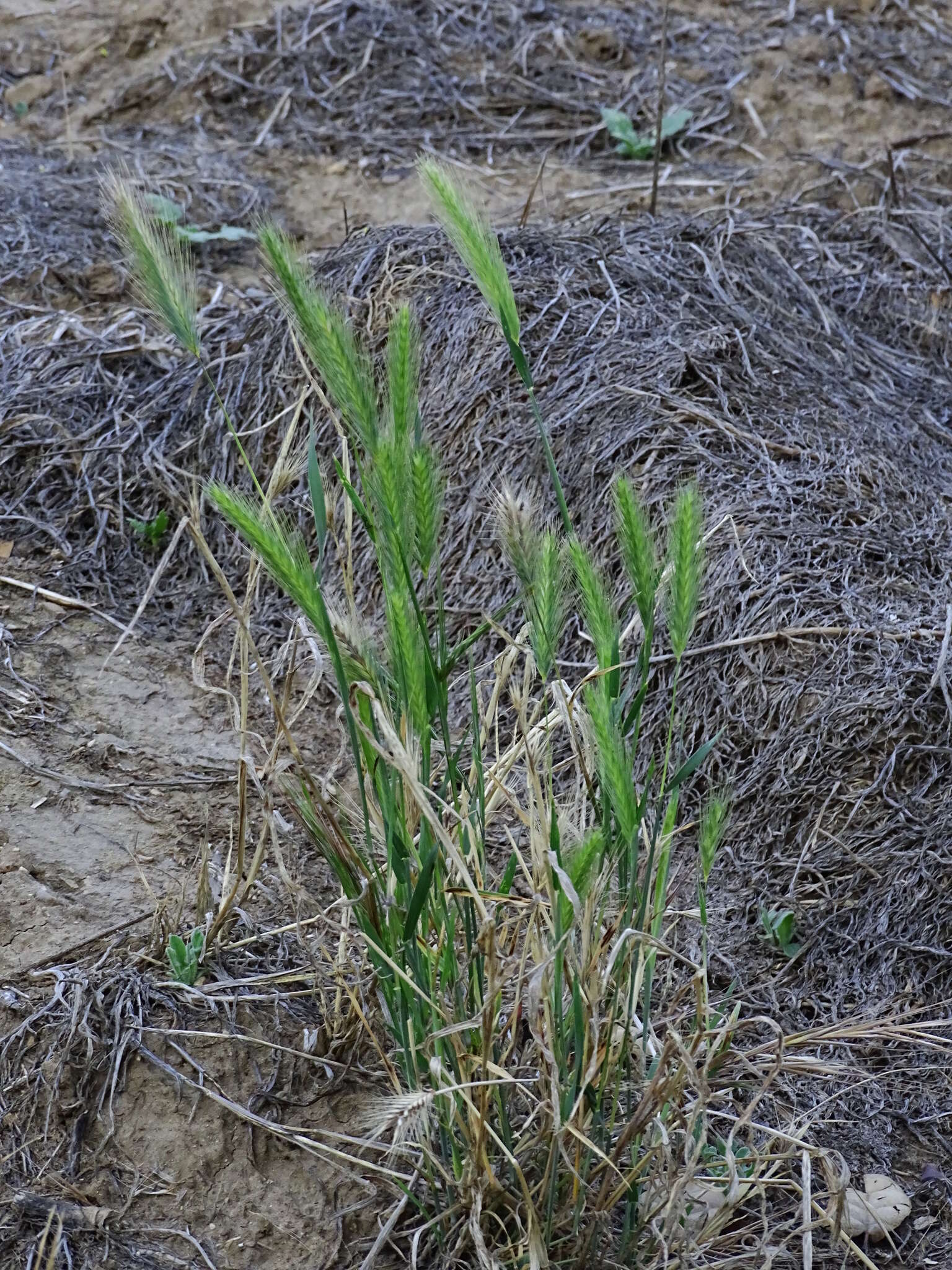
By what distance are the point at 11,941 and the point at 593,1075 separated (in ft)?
3.39

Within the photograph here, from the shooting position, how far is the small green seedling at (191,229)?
4086 millimetres

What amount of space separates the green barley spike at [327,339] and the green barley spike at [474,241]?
0.52 feet

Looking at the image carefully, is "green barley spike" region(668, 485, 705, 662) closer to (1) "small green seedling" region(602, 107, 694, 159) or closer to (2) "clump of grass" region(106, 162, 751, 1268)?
(2) "clump of grass" region(106, 162, 751, 1268)

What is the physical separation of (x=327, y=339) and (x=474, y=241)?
0.22 m

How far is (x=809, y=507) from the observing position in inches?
109

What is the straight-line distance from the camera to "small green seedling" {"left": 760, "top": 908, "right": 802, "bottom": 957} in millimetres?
2236

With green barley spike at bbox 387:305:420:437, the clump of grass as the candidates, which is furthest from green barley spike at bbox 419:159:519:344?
green barley spike at bbox 387:305:420:437

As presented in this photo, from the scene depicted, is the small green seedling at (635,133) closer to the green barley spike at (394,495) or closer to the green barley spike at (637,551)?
the green barley spike at (637,551)

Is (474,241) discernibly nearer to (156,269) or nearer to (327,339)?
(327,339)

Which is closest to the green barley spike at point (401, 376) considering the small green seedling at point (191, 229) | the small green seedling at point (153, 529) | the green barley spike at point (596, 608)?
the green barley spike at point (596, 608)

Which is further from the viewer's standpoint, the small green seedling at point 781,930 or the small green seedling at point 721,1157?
the small green seedling at point 781,930

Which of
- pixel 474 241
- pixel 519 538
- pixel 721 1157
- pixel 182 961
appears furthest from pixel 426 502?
pixel 721 1157

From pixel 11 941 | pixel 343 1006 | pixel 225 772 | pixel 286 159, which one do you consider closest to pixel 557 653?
pixel 225 772

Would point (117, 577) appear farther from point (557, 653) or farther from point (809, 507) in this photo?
point (809, 507)
